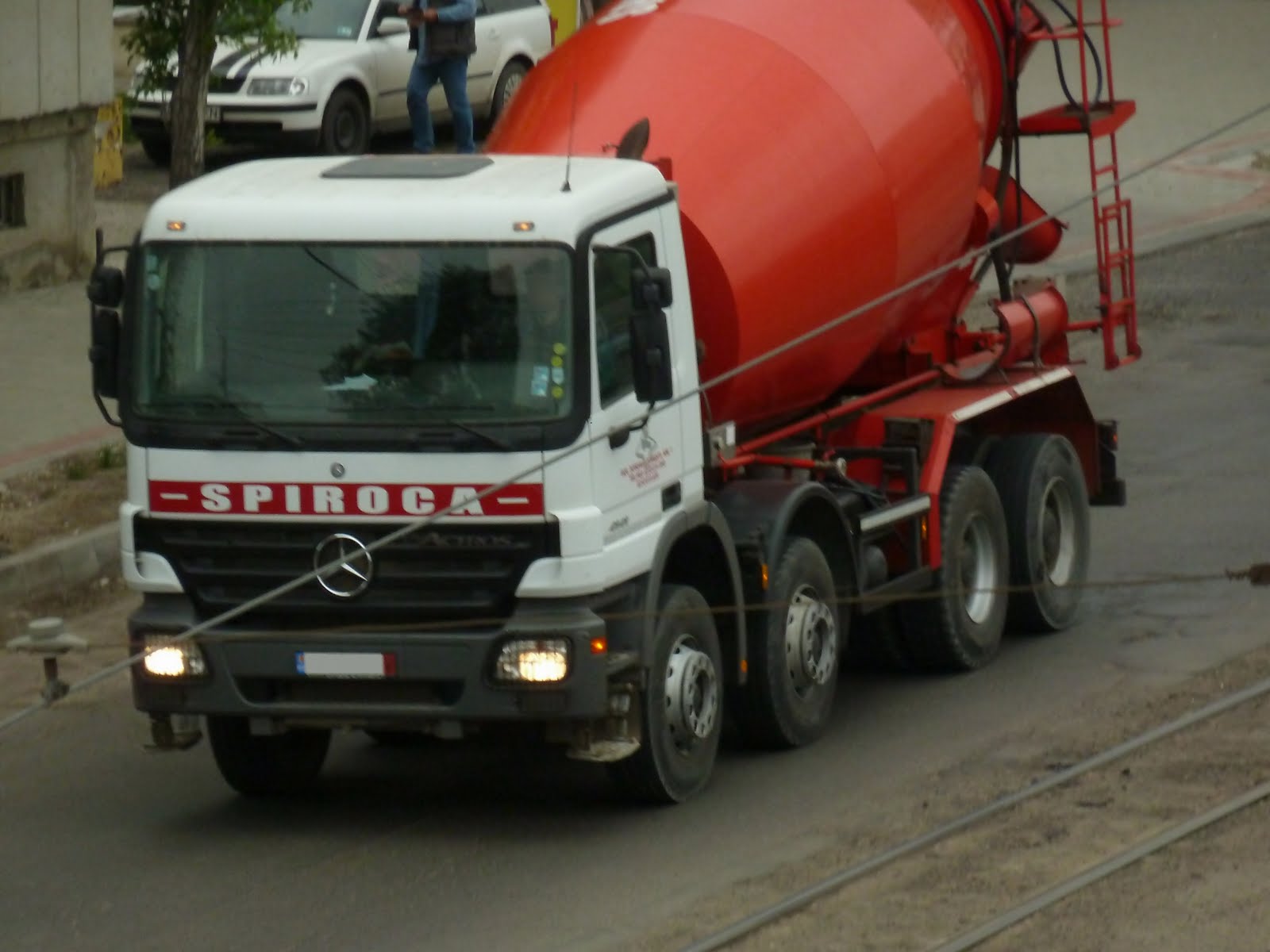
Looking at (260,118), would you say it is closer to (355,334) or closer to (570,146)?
(570,146)

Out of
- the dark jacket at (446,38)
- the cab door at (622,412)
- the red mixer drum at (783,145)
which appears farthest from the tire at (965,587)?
the dark jacket at (446,38)

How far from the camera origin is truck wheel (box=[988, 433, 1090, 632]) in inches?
453

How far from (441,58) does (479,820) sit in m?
10.7

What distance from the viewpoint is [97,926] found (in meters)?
7.86

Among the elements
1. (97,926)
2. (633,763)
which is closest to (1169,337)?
(633,763)

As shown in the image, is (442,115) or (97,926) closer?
(97,926)

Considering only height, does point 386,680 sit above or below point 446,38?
below

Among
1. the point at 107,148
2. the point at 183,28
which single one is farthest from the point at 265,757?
the point at 107,148

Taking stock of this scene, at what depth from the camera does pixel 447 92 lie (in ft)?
62.6

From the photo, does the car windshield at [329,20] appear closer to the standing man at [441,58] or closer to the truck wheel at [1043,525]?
the standing man at [441,58]

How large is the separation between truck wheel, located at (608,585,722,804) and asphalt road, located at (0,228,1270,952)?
0.45 feet

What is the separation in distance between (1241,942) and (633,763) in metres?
2.27

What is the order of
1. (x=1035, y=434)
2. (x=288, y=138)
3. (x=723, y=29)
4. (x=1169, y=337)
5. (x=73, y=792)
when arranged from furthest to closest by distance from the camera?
(x=288, y=138)
(x=1169, y=337)
(x=1035, y=434)
(x=723, y=29)
(x=73, y=792)

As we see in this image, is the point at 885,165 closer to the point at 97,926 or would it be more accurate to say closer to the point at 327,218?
the point at 327,218
